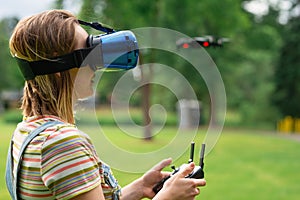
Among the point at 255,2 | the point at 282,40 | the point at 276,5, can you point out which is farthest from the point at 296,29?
the point at 276,5

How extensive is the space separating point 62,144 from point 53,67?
27cm

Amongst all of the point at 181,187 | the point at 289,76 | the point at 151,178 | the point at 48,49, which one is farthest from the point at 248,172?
the point at 289,76

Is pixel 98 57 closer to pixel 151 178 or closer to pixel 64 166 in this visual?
pixel 64 166

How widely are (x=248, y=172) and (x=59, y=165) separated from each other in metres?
9.04

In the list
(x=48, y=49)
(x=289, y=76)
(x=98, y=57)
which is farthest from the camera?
(x=289, y=76)

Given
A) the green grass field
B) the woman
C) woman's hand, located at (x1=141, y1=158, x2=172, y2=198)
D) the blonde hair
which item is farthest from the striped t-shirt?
the green grass field

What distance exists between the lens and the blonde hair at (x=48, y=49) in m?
1.41

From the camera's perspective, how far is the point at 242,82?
1064 inches

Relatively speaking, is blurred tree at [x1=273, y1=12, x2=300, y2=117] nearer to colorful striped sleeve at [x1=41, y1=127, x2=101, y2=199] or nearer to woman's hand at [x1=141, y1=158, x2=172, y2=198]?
woman's hand at [x1=141, y1=158, x2=172, y2=198]

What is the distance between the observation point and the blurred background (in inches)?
361

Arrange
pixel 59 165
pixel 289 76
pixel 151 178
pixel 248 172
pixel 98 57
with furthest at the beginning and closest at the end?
pixel 289 76 → pixel 248 172 → pixel 151 178 → pixel 98 57 → pixel 59 165

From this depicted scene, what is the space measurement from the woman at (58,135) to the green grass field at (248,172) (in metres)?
3.19

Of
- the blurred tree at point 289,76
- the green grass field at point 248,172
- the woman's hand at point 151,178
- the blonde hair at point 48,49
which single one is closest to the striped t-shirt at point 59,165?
the blonde hair at point 48,49

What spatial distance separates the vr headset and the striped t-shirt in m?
0.20
